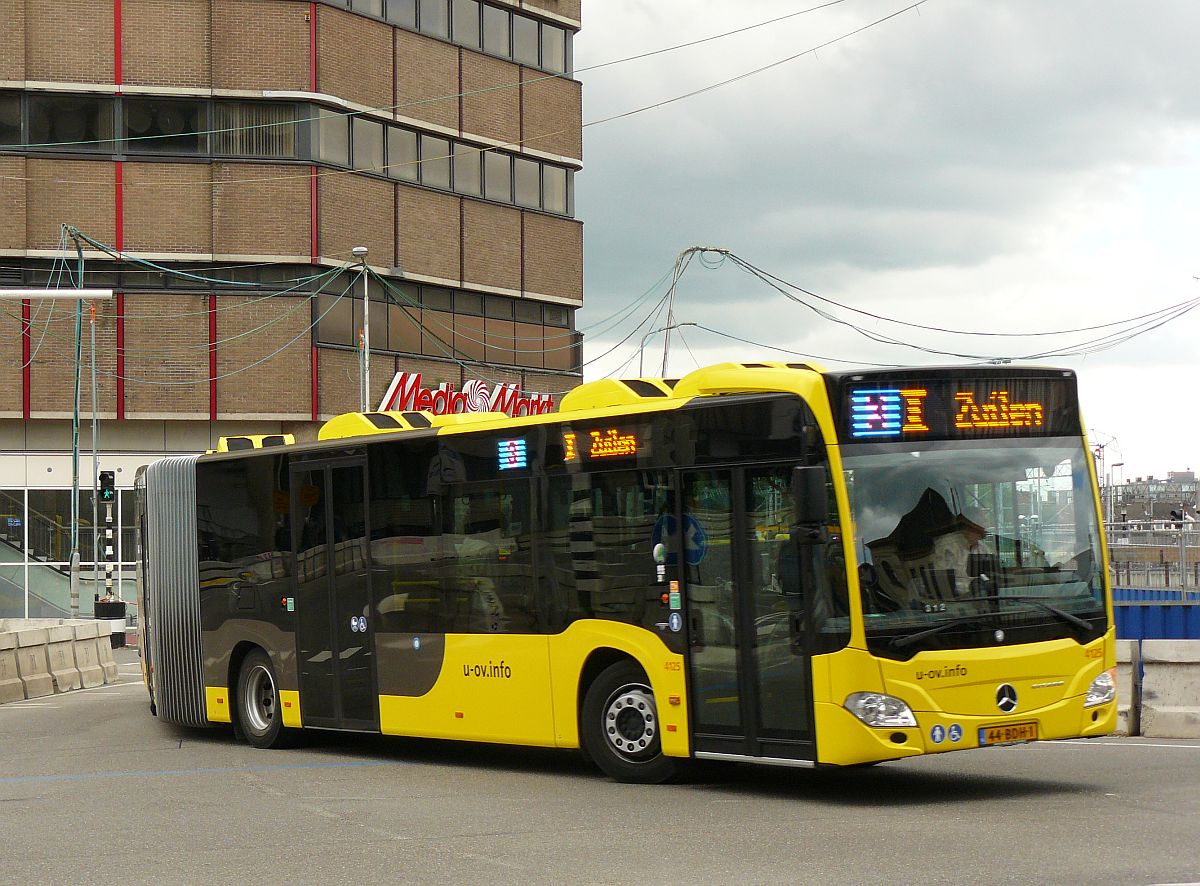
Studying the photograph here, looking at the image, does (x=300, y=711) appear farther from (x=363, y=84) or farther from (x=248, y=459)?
(x=363, y=84)

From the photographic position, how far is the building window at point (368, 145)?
145 ft

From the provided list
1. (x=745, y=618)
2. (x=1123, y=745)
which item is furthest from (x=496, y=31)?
(x=745, y=618)

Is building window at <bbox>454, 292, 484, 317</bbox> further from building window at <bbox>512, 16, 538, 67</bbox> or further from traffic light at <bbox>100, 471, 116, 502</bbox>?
traffic light at <bbox>100, 471, 116, 502</bbox>

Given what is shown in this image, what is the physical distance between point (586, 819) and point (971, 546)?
10.0ft

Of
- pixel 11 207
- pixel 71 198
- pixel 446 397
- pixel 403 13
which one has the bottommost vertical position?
pixel 446 397

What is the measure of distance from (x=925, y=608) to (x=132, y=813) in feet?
17.9

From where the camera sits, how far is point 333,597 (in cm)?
1502

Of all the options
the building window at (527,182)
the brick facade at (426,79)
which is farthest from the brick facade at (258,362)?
the building window at (527,182)

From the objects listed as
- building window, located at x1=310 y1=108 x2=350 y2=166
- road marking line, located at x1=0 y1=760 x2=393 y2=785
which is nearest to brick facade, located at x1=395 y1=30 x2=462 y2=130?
building window, located at x1=310 y1=108 x2=350 y2=166

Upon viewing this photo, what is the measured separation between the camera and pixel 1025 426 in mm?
11219

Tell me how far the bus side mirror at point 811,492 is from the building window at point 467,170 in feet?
125

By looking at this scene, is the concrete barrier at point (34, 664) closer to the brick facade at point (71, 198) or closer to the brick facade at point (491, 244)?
the brick facade at point (71, 198)

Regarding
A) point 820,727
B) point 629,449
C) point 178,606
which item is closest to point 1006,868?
point 820,727

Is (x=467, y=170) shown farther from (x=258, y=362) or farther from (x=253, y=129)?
(x=258, y=362)
